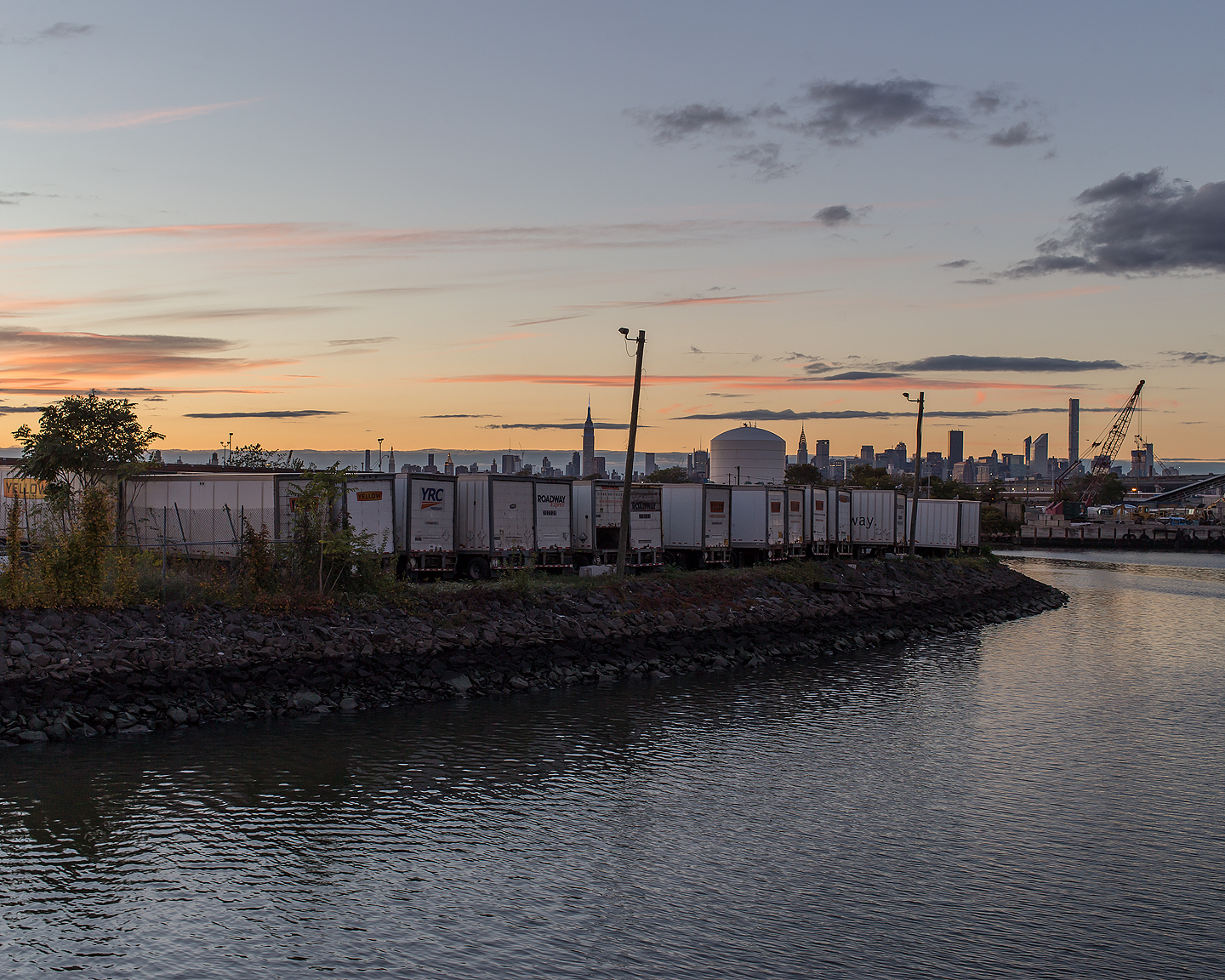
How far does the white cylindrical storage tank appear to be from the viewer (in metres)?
107

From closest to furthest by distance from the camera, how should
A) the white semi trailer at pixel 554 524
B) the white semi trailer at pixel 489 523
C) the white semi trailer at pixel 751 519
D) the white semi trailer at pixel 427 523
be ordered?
the white semi trailer at pixel 427 523, the white semi trailer at pixel 489 523, the white semi trailer at pixel 554 524, the white semi trailer at pixel 751 519

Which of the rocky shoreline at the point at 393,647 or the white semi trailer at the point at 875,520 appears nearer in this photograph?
the rocky shoreline at the point at 393,647

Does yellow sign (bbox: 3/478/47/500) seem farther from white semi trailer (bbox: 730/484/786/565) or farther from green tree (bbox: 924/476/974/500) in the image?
green tree (bbox: 924/476/974/500)

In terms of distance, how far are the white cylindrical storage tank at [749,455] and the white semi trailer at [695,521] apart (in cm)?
5187

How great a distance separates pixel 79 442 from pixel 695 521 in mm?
28398

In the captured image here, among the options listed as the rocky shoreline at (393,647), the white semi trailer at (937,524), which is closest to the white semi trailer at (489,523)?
the rocky shoreline at (393,647)

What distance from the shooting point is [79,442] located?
42562 mm

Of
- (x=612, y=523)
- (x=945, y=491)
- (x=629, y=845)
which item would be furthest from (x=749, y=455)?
(x=629, y=845)

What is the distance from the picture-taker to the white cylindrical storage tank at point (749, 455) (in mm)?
106938

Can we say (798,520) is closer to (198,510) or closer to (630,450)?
(630,450)

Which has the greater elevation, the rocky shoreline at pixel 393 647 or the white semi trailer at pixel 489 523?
the white semi trailer at pixel 489 523

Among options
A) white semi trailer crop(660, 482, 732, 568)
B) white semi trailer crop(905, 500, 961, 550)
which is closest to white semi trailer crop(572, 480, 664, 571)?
white semi trailer crop(660, 482, 732, 568)

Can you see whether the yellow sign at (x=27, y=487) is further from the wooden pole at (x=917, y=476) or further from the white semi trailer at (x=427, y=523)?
the wooden pole at (x=917, y=476)

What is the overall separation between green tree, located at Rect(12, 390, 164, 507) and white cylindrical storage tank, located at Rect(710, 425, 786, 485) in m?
69.7
